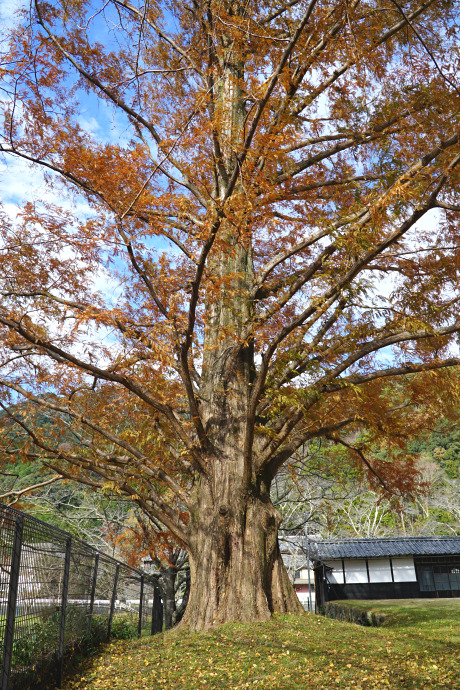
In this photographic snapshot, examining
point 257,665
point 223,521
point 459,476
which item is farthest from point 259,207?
point 459,476

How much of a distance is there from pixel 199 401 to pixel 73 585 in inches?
121

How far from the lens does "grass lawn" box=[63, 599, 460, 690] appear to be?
4219 mm

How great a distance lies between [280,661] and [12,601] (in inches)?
97.4

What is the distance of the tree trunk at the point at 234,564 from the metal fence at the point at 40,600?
1.44 metres

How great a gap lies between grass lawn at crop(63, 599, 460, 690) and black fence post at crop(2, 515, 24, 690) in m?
1.27

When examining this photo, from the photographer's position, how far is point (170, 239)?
890cm

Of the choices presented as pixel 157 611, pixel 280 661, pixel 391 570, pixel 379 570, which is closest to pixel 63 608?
pixel 280 661

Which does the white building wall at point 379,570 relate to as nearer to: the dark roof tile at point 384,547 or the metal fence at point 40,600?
the dark roof tile at point 384,547

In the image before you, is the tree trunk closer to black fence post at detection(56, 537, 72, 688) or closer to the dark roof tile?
black fence post at detection(56, 537, 72, 688)

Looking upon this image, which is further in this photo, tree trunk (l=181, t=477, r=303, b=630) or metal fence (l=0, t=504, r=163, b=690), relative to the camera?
tree trunk (l=181, t=477, r=303, b=630)

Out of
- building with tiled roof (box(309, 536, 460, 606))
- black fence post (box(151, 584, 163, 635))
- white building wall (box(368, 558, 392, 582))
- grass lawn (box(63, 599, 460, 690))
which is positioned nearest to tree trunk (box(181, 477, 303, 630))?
grass lawn (box(63, 599, 460, 690))

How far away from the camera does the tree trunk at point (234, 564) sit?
6488 mm

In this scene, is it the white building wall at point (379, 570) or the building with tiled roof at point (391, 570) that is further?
the white building wall at point (379, 570)

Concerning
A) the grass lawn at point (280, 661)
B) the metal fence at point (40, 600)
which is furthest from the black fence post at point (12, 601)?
the grass lawn at point (280, 661)
